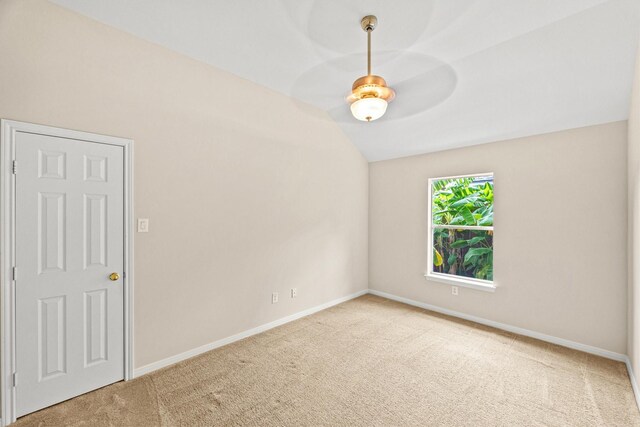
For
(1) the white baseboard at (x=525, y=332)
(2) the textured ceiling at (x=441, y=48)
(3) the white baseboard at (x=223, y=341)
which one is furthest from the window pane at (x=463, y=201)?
(3) the white baseboard at (x=223, y=341)

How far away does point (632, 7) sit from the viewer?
1.90m

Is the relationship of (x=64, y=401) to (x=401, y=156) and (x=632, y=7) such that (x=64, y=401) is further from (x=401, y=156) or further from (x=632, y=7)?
(x=632, y=7)

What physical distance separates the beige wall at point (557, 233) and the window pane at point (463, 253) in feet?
1.05

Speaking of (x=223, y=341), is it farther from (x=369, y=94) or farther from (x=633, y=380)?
(x=633, y=380)

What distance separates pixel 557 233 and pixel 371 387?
2.65 meters

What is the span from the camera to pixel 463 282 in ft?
12.6

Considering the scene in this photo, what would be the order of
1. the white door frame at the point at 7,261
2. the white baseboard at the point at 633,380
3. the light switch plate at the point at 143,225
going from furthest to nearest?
1. the light switch plate at the point at 143,225
2. the white baseboard at the point at 633,380
3. the white door frame at the point at 7,261

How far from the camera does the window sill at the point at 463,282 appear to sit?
362 cm

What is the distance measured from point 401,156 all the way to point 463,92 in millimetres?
1542

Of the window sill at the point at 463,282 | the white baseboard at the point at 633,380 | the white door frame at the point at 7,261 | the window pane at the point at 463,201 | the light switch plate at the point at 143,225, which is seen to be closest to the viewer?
the white door frame at the point at 7,261

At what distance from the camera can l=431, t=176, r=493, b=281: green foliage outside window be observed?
386 centimetres

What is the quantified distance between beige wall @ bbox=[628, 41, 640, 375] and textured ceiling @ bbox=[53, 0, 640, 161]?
1.07 feet

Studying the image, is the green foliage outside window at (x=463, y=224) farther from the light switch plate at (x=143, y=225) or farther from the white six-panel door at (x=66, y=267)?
the white six-panel door at (x=66, y=267)

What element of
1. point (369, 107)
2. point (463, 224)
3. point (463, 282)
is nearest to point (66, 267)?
point (369, 107)
